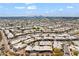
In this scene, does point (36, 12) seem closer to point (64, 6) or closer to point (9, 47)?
point (64, 6)

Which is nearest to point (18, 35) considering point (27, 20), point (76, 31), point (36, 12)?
point (27, 20)

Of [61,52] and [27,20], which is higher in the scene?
[27,20]

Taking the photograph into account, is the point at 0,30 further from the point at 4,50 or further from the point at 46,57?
the point at 46,57

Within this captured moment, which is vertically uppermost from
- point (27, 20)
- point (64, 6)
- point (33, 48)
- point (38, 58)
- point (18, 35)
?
point (64, 6)

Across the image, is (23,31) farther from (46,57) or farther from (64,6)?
(64,6)

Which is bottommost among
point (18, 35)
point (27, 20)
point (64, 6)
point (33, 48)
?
point (33, 48)

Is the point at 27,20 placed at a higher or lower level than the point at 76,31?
higher

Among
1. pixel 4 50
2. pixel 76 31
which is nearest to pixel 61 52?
pixel 76 31

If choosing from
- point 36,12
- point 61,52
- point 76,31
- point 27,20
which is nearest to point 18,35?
point 27,20
